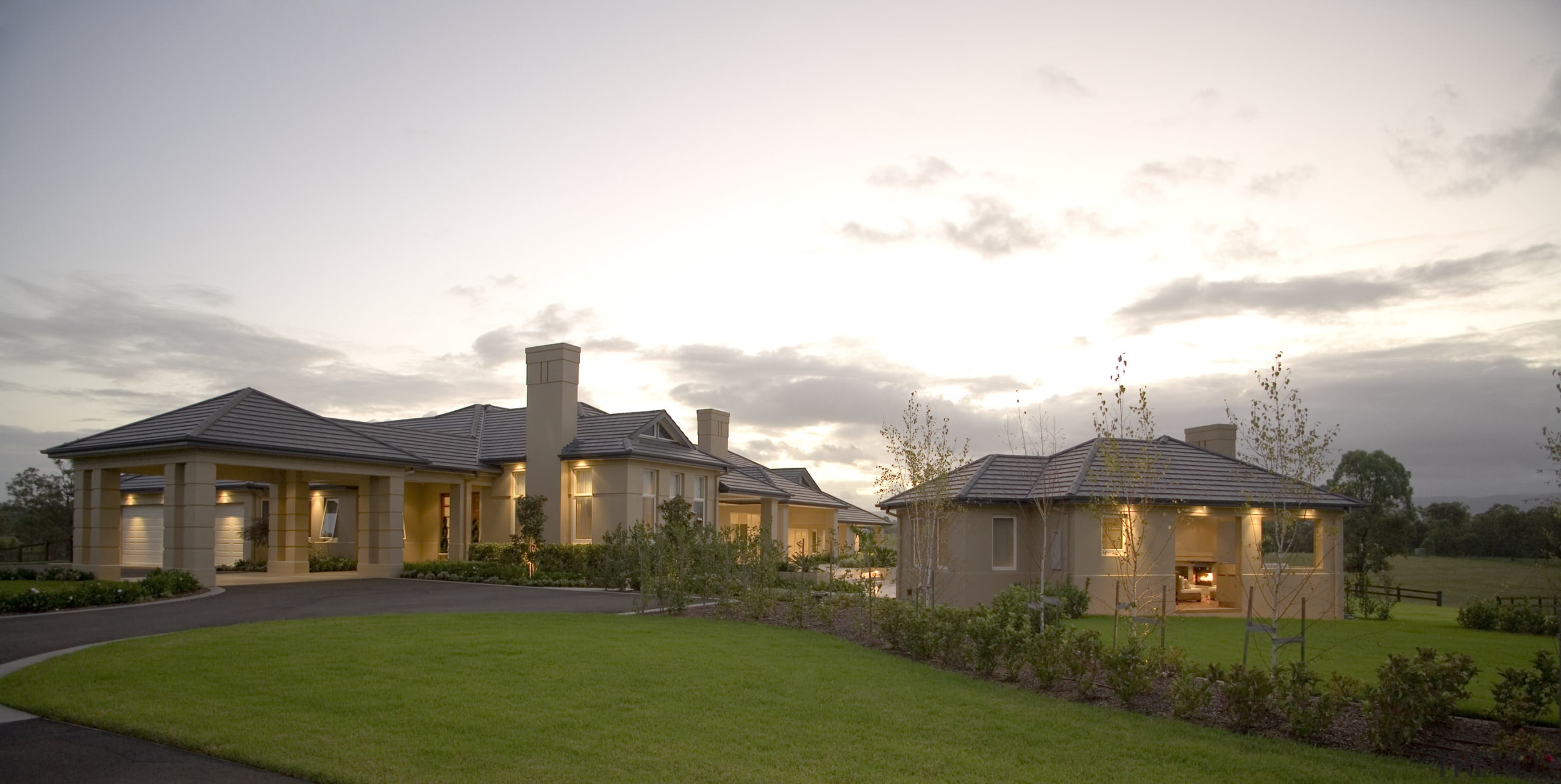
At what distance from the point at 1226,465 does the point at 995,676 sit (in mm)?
17764

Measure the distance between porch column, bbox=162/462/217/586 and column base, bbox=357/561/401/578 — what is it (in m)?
5.50

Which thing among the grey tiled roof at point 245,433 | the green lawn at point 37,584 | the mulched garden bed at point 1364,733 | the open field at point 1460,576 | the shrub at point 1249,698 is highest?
the grey tiled roof at point 245,433

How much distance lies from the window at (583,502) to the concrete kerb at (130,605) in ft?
35.3

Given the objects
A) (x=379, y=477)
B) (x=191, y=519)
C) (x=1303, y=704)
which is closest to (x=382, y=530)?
(x=379, y=477)

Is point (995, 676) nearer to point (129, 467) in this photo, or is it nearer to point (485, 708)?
point (485, 708)

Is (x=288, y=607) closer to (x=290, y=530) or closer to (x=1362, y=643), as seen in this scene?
(x=290, y=530)

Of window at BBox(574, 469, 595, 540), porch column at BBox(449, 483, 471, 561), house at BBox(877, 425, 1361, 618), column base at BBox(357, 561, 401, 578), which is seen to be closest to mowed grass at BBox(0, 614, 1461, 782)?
house at BBox(877, 425, 1361, 618)

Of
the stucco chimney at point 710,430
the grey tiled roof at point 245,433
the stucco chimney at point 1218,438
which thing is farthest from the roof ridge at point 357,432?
the stucco chimney at point 1218,438

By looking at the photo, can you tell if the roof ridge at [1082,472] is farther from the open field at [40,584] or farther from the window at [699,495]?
the open field at [40,584]

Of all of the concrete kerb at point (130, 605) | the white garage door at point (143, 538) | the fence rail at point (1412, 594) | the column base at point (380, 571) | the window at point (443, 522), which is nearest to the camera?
the concrete kerb at point (130, 605)

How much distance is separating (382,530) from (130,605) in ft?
31.3

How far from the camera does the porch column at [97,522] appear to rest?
25.9m

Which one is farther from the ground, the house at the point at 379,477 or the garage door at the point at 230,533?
the house at the point at 379,477

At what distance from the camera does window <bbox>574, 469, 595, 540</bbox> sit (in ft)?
105
